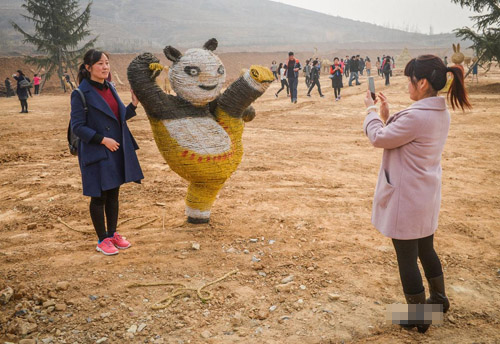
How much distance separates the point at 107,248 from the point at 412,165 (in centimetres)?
286

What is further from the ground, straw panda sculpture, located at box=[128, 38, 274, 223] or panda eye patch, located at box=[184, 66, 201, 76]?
panda eye patch, located at box=[184, 66, 201, 76]

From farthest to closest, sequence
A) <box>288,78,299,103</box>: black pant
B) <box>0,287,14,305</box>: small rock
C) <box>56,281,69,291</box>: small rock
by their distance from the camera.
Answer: <box>288,78,299,103</box>: black pant, <box>56,281,69,291</box>: small rock, <box>0,287,14,305</box>: small rock

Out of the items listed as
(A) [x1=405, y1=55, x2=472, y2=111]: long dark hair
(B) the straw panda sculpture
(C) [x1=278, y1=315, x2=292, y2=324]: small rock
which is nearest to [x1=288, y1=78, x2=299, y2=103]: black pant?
(B) the straw panda sculpture

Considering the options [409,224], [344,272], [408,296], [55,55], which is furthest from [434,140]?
[55,55]

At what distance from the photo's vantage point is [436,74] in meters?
2.31

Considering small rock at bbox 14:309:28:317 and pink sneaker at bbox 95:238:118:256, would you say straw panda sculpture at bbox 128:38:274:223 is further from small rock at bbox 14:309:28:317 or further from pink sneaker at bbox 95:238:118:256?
small rock at bbox 14:309:28:317

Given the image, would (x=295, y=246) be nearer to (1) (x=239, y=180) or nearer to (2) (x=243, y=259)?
(2) (x=243, y=259)

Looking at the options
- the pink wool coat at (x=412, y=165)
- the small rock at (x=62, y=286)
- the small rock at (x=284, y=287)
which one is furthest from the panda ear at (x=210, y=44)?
the small rock at (x=62, y=286)

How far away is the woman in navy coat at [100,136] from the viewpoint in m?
3.31

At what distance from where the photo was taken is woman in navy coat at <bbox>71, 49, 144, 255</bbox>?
3307 millimetres

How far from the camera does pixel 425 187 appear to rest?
7.82 ft

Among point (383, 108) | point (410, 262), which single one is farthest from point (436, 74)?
point (410, 262)

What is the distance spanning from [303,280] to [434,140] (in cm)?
165

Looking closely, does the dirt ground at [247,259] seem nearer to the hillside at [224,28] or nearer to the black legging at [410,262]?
the black legging at [410,262]
